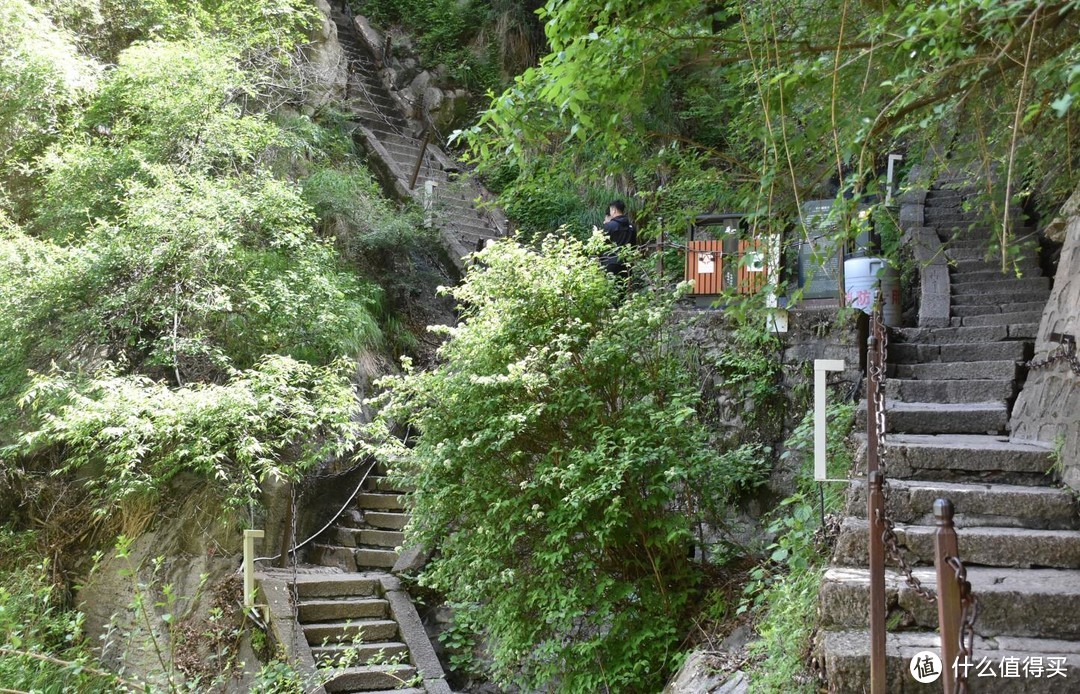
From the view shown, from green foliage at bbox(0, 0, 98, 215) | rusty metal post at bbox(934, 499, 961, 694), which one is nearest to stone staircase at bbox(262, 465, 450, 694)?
rusty metal post at bbox(934, 499, 961, 694)

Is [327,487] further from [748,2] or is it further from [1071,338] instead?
[1071,338]

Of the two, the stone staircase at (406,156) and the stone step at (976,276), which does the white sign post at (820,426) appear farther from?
the stone staircase at (406,156)

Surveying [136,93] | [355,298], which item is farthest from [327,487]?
[136,93]

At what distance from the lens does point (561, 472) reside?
5.80 meters

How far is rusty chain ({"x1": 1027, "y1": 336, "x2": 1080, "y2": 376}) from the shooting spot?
476 centimetres

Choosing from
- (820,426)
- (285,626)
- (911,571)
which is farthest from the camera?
(285,626)

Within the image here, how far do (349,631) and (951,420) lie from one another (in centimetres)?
506

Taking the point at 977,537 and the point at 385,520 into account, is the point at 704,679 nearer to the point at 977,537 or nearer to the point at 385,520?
the point at 977,537

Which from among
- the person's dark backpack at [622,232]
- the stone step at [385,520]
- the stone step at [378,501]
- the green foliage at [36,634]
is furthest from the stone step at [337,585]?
the person's dark backpack at [622,232]

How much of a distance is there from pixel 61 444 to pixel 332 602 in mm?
3524

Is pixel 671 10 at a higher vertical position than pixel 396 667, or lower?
higher

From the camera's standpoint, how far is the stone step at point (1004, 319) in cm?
766

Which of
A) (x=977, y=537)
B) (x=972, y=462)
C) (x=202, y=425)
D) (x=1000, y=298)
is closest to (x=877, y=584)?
(x=977, y=537)

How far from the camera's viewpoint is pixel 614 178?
12586 millimetres
